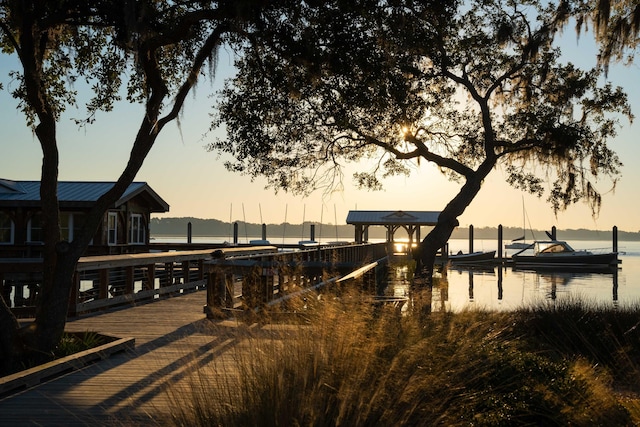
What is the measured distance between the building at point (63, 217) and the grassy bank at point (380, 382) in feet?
62.0

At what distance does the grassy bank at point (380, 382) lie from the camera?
153 inches

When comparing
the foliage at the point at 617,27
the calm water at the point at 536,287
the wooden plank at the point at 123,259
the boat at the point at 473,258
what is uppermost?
the foliage at the point at 617,27

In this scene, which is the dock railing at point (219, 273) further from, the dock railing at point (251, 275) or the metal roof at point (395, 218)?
the metal roof at point (395, 218)

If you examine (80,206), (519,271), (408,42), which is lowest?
(519,271)

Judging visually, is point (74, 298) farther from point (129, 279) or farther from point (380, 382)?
point (380, 382)

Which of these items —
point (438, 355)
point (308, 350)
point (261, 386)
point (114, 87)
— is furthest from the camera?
point (114, 87)

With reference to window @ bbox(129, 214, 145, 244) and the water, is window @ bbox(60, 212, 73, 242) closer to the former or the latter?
window @ bbox(129, 214, 145, 244)

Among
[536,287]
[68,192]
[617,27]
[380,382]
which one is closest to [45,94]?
[380,382]

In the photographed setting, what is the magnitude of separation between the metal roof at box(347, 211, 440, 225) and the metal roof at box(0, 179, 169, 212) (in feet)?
74.0

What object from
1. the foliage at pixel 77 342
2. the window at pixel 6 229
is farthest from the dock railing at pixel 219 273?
the window at pixel 6 229

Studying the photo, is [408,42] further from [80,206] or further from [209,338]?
[80,206]

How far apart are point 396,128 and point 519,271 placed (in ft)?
108

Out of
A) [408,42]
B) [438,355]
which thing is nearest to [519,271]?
[408,42]

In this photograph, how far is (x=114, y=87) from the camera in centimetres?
1035
